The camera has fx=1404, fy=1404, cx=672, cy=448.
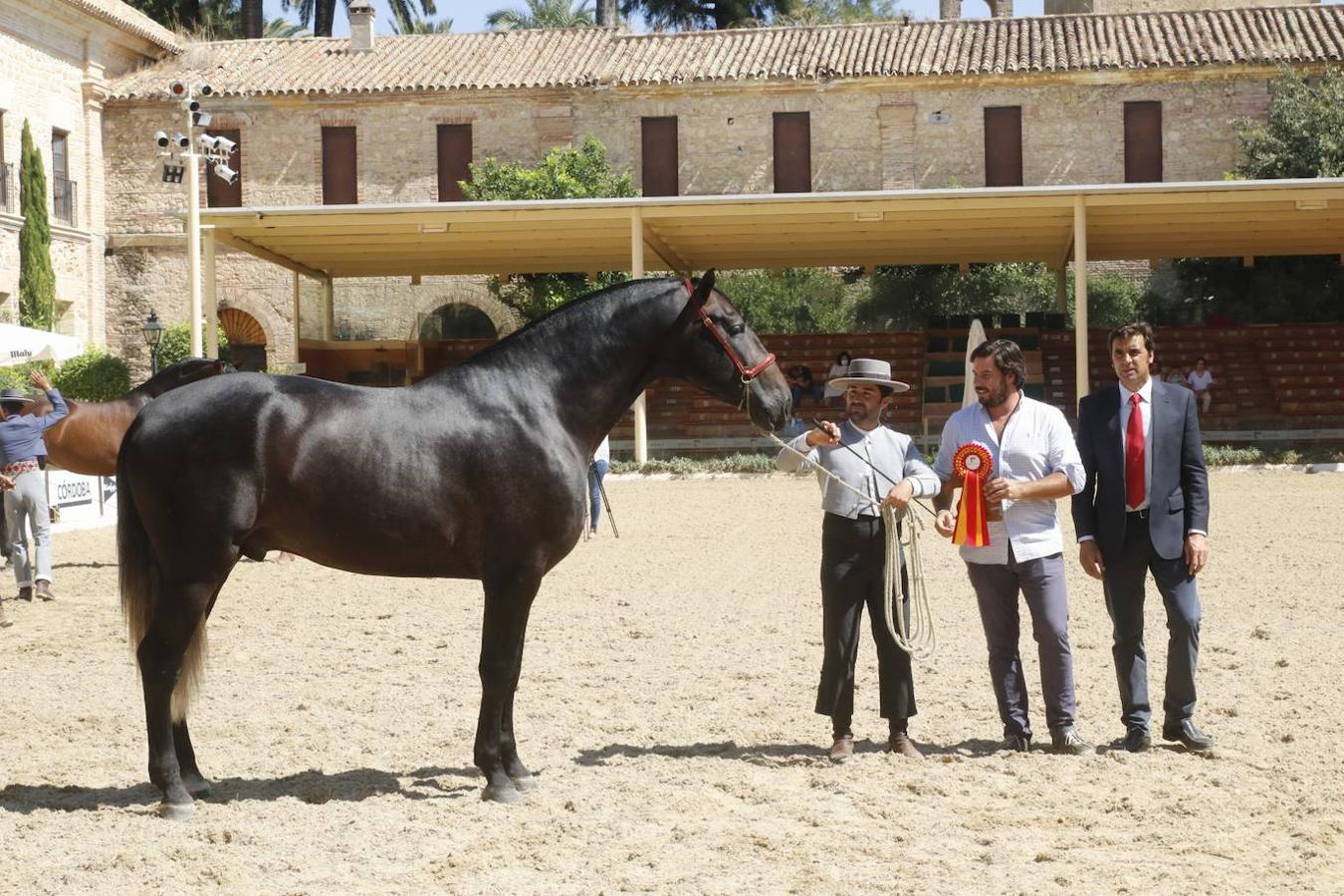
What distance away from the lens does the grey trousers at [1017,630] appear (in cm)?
574

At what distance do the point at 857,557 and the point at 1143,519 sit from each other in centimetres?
122

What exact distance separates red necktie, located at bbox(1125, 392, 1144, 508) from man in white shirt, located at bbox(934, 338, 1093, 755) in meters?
0.24

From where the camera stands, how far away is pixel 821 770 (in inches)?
216

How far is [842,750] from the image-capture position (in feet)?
18.6

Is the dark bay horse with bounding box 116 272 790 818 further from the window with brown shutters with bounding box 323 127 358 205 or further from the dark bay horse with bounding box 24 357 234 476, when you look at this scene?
the window with brown shutters with bounding box 323 127 358 205

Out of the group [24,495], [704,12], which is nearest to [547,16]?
[704,12]

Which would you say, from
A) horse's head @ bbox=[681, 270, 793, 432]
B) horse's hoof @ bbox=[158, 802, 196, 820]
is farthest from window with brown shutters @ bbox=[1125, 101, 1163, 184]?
horse's hoof @ bbox=[158, 802, 196, 820]

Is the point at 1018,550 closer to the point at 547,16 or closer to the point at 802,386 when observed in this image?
the point at 802,386

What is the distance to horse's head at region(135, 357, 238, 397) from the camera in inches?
344

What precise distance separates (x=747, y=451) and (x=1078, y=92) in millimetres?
14442

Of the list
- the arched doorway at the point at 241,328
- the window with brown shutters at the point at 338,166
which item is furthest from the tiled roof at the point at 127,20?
the arched doorway at the point at 241,328

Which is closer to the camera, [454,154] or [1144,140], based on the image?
[1144,140]

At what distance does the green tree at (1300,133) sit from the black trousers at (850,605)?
94.7ft

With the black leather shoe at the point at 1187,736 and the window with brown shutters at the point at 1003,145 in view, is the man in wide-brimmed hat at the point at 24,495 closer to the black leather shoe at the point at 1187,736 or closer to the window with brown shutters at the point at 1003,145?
the black leather shoe at the point at 1187,736
